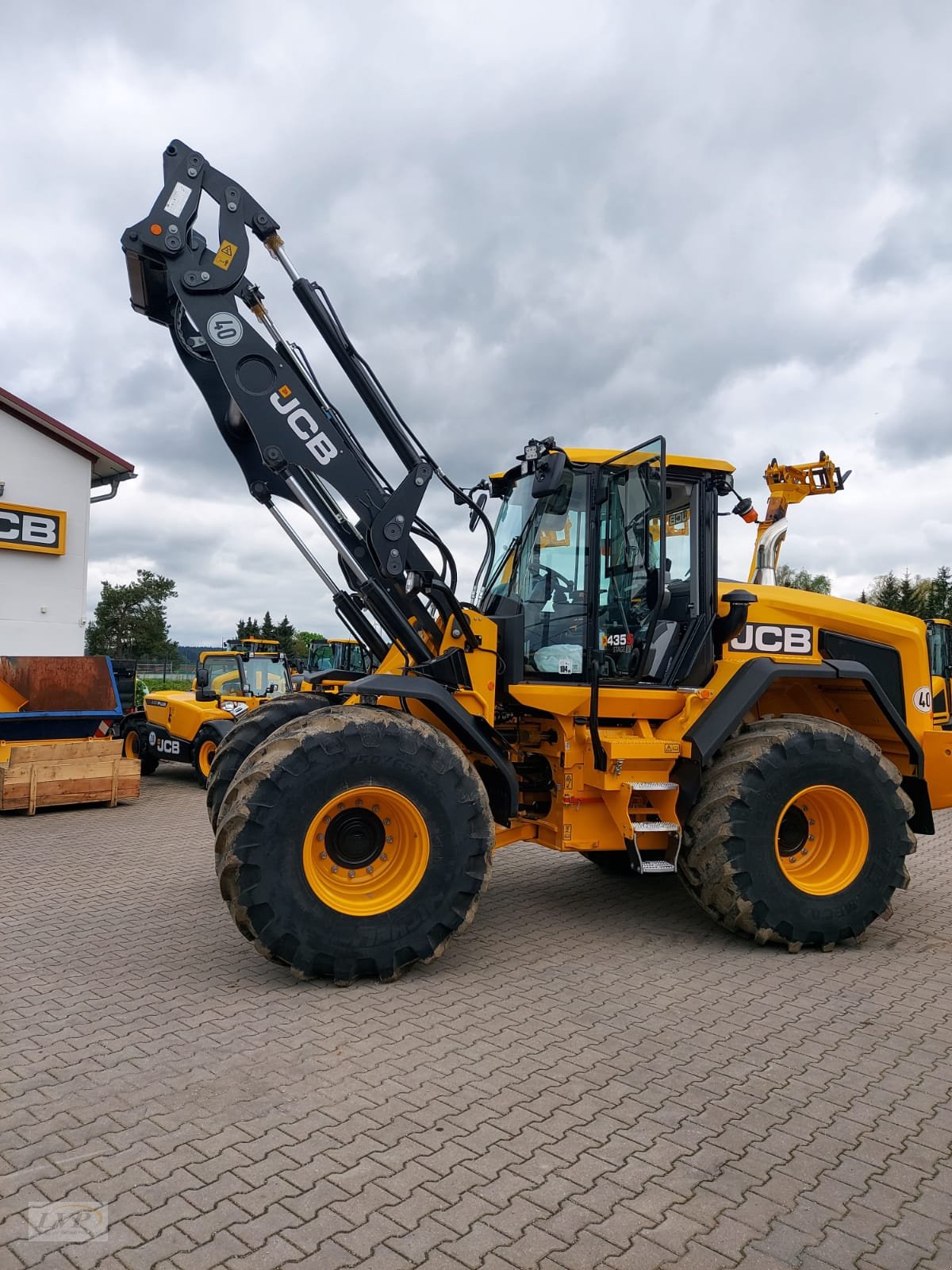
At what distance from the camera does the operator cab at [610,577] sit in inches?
225

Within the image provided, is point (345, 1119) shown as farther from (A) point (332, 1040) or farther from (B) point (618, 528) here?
(B) point (618, 528)

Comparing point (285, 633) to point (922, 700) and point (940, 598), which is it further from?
point (922, 700)

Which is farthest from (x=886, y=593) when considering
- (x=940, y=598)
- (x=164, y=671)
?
(x=164, y=671)

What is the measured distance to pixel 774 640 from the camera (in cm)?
606

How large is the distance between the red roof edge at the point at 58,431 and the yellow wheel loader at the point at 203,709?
4.96 m

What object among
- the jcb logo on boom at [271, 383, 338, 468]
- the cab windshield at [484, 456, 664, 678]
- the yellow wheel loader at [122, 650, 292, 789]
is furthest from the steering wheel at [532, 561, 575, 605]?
the yellow wheel loader at [122, 650, 292, 789]

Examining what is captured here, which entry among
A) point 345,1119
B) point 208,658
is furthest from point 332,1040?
point 208,658

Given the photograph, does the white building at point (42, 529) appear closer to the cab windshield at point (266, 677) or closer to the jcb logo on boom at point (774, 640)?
the cab windshield at point (266, 677)

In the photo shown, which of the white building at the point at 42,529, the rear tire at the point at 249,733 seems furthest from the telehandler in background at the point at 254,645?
the rear tire at the point at 249,733

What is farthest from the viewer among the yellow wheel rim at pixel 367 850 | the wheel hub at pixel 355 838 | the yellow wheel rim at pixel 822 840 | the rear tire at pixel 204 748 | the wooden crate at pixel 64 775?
the rear tire at pixel 204 748

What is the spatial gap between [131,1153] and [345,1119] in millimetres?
741

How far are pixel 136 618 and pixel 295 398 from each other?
5345 cm

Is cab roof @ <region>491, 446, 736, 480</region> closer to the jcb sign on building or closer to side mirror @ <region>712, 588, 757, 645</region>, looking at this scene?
side mirror @ <region>712, 588, 757, 645</region>

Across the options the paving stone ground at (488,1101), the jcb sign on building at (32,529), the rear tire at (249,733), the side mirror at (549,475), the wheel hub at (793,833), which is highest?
the jcb sign on building at (32,529)
